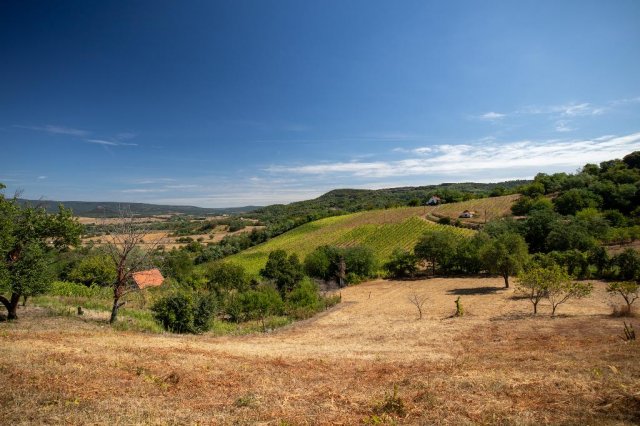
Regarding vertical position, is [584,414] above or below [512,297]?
above

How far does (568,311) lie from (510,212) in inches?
2695

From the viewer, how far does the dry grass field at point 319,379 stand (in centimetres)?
733

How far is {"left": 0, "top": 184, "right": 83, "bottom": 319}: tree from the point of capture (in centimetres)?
1602

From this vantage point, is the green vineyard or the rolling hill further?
the rolling hill

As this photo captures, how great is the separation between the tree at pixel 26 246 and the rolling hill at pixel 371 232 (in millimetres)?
46641

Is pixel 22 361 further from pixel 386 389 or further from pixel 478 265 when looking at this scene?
pixel 478 265

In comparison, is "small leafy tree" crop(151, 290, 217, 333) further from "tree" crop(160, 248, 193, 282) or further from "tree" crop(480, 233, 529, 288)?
"tree" crop(480, 233, 529, 288)

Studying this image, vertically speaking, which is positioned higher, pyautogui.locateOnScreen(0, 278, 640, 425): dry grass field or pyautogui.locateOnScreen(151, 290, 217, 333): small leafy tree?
pyautogui.locateOnScreen(0, 278, 640, 425): dry grass field

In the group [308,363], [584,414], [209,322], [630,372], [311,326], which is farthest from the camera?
[311,326]

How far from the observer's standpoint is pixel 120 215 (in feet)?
60.6

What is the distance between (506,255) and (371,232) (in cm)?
4375

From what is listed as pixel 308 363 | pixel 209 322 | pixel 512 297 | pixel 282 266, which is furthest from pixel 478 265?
pixel 308 363

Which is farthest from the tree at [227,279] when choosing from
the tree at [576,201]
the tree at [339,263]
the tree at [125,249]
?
the tree at [576,201]

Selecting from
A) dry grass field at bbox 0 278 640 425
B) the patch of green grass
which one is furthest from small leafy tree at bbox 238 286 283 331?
dry grass field at bbox 0 278 640 425
